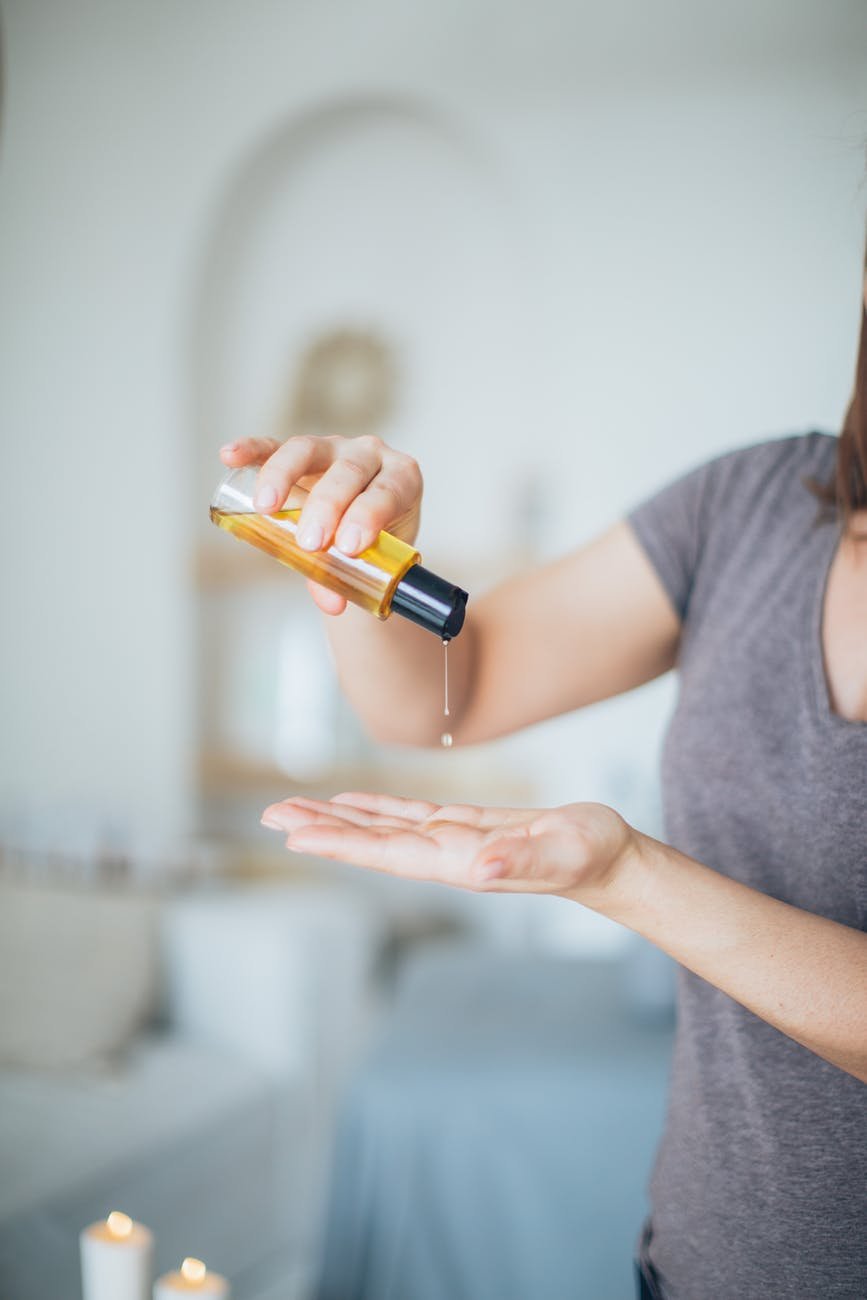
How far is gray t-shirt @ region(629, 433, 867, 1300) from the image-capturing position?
65 centimetres

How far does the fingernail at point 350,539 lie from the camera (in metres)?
0.62

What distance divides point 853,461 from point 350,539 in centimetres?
37

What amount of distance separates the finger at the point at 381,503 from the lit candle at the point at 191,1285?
1.44 feet

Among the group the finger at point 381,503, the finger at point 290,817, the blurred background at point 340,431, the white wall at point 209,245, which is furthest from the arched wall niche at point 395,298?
the finger at point 290,817

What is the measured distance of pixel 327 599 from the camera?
2.31 feet

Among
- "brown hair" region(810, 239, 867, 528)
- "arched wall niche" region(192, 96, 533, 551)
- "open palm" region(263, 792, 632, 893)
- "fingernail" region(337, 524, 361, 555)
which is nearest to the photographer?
"open palm" region(263, 792, 632, 893)

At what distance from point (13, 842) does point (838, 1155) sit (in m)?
2.14

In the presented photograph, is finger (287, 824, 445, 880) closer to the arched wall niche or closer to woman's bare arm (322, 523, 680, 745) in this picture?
woman's bare arm (322, 523, 680, 745)

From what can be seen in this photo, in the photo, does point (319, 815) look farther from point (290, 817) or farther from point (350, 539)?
point (350, 539)

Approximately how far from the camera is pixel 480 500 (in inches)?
133

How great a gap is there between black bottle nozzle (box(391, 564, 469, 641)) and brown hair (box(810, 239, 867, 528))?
286 mm

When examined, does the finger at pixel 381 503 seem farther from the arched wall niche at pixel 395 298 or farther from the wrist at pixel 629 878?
the arched wall niche at pixel 395 298

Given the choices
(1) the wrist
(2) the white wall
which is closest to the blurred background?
(2) the white wall

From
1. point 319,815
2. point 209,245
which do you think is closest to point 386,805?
point 319,815
